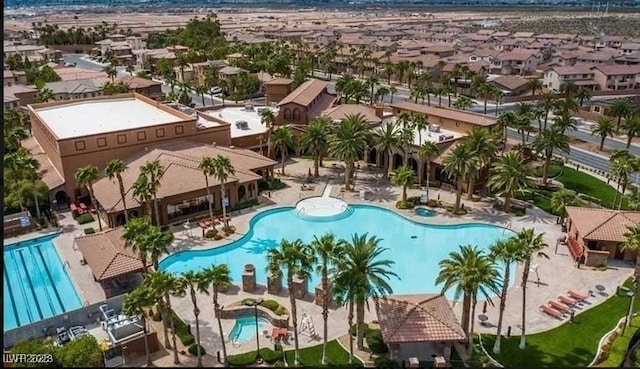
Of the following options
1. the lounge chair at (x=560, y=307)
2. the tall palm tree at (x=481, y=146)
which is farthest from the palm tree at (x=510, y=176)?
the lounge chair at (x=560, y=307)

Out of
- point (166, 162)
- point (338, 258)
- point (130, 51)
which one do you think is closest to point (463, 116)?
point (166, 162)

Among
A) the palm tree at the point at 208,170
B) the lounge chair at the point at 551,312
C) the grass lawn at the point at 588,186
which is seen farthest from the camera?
the grass lawn at the point at 588,186

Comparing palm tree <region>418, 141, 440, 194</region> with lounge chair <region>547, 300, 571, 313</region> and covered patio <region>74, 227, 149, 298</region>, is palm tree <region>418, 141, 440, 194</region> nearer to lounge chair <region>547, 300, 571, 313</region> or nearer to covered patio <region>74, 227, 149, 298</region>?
lounge chair <region>547, 300, 571, 313</region>

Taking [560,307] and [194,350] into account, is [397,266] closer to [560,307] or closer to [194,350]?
[560,307]

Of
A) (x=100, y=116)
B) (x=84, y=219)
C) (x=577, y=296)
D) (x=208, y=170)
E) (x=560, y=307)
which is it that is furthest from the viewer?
(x=100, y=116)

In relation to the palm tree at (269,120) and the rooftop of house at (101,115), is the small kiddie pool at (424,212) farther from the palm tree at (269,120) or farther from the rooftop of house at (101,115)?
the rooftop of house at (101,115)

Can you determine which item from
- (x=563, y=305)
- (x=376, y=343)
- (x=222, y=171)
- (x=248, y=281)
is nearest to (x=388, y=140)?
(x=222, y=171)

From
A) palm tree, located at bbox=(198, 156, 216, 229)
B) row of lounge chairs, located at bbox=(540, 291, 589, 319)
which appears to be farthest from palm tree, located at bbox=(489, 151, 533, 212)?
palm tree, located at bbox=(198, 156, 216, 229)

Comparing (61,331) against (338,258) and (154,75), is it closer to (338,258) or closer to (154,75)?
(338,258)
